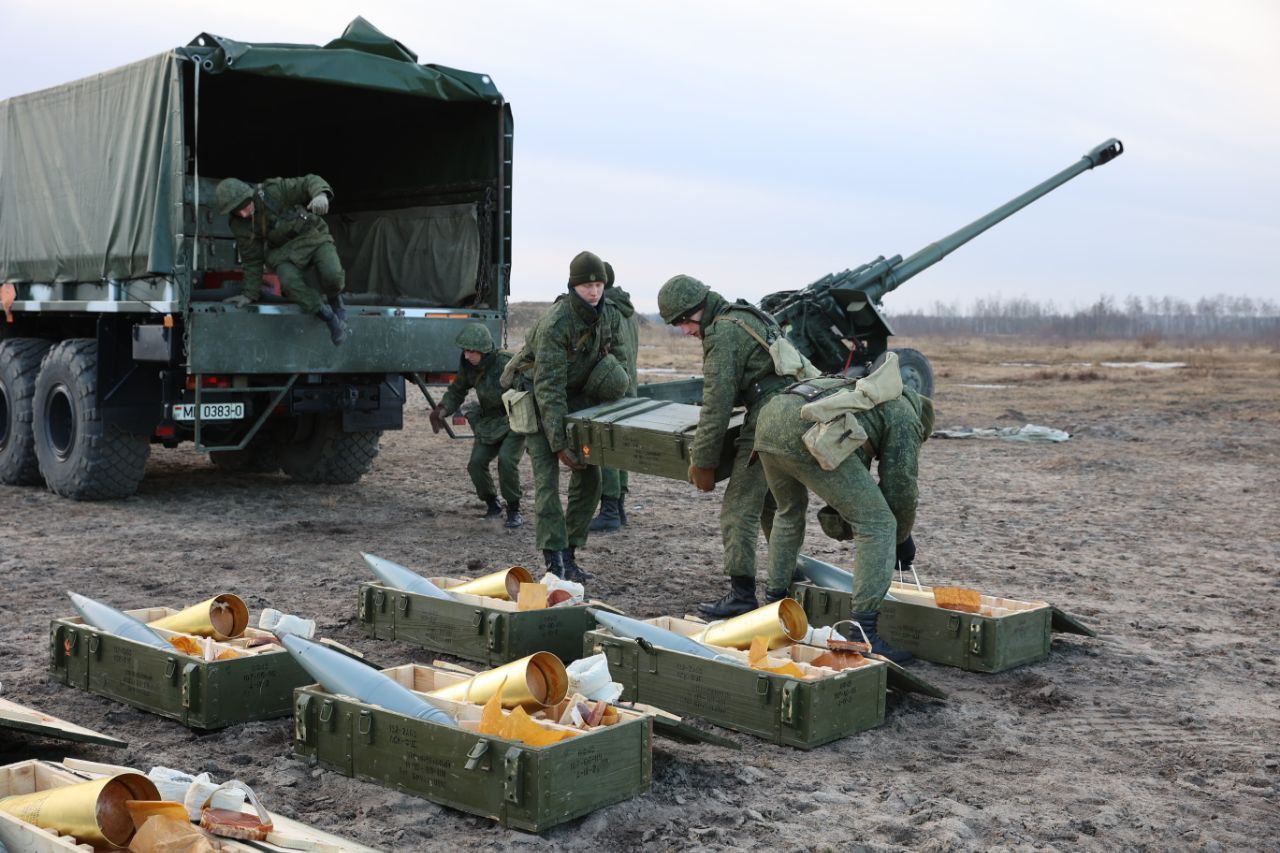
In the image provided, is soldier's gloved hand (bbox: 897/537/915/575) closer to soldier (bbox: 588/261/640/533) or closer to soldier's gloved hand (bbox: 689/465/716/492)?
soldier's gloved hand (bbox: 689/465/716/492)

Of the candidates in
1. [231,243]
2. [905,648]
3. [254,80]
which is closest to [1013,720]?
[905,648]

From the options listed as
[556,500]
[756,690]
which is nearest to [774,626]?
[756,690]

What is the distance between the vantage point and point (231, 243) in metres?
12.0

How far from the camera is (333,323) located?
9617 millimetres

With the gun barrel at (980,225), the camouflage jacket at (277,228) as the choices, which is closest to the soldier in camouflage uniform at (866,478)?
the camouflage jacket at (277,228)

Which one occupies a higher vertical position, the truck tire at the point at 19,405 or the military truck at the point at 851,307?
the military truck at the point at 851,307

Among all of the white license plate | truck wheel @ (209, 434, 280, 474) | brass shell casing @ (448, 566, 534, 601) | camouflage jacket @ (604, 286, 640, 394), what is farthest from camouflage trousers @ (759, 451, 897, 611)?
truck wheel @ (209, 434, 280, 474)

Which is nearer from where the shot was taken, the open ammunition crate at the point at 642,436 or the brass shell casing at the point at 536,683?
the brass shell casing at the point at 536,683

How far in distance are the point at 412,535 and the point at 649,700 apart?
4434 mm

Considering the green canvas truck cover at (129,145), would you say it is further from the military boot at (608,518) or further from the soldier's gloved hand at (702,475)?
the soldier's gloved hand at (702,475)

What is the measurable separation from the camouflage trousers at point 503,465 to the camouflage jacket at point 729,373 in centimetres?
288

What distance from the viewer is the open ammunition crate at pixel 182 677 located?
193 inches

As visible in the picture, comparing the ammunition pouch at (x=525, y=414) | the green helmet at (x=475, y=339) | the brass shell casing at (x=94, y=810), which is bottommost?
the brass shell casing at (x=94, y=810)

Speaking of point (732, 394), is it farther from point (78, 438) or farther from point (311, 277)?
point (78, 438)
